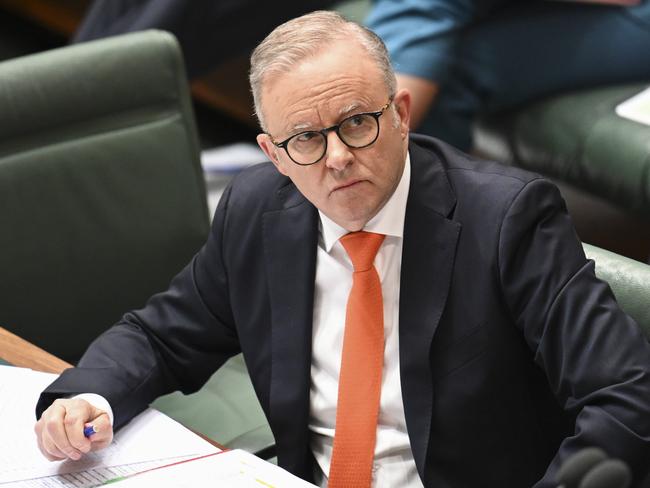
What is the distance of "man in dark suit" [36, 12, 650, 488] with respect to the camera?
4.87 ft

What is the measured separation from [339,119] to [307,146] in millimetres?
61

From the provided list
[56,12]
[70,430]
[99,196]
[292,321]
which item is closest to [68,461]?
[70,430]

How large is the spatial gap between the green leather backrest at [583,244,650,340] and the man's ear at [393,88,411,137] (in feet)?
1.12

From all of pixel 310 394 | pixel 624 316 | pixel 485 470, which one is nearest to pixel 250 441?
pixel 310 394

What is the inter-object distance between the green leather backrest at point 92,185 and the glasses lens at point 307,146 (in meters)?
0.81

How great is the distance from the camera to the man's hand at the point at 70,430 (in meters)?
1.55

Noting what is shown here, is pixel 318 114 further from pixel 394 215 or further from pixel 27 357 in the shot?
pixel 27 357

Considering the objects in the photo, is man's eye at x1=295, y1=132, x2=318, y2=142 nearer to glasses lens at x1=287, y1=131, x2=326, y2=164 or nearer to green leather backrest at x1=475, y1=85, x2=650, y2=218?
glasses lens at x1=287, y1=131, x2=326, y2=164

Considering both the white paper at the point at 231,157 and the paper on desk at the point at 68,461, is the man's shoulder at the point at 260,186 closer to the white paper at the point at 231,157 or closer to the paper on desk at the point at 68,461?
the paper on desk at the point at 68,461

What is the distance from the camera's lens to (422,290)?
1.61 meters

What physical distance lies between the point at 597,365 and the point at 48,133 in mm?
1234

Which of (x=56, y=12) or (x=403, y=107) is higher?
(x=403, y=107)

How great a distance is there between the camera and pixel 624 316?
57.6 inches

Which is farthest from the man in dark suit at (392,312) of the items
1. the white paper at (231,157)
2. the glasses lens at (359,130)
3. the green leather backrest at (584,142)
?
the white paper at (231,157)
